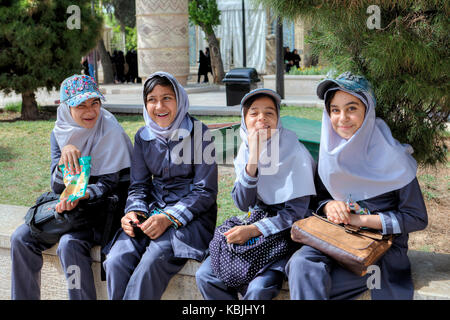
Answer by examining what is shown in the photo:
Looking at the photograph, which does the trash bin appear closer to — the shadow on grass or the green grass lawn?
the green grass lawn

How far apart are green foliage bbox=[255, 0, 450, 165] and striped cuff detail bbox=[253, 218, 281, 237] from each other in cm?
98

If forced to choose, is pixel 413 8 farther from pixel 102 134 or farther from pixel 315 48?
pixel 102 134

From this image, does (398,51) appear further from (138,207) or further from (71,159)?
(71,159)

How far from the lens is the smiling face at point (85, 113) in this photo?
315 cm

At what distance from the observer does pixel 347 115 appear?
8.46 ft

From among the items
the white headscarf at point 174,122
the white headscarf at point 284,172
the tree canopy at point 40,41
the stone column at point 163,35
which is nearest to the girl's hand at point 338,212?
the white headscarf at point 284,172

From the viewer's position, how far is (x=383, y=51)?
259cm

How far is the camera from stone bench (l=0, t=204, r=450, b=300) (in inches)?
95.7

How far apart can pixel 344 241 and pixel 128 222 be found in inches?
46.4

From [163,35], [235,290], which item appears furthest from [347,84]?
[163,35]

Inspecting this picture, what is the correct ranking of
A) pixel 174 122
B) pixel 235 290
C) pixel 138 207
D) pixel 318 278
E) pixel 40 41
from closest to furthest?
pixel 318 278
pixel 235 290
pixel 138 207
pixel 174 122
pixel 40 41

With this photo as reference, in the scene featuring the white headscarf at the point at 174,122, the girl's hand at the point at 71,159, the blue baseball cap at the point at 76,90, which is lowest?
the girl's hand at the point at 71,159

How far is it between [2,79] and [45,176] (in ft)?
15.3

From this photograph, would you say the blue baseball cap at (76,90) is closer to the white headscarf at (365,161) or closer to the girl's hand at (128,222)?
the girl's hand at (128,222)
